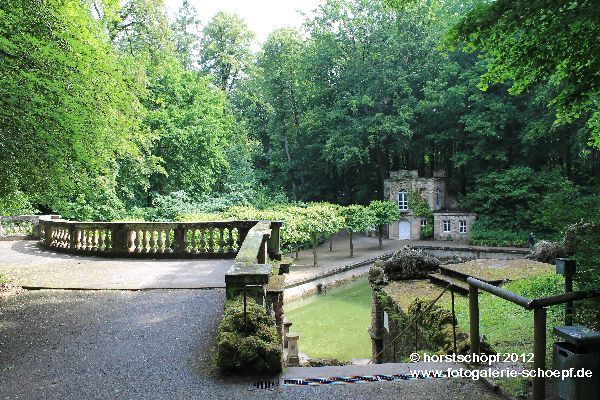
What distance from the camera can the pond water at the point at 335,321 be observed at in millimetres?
15935

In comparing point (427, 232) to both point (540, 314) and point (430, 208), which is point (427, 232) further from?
point (540, 314)

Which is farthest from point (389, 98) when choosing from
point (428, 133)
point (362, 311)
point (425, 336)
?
point (425, 336)

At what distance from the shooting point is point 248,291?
5.52m

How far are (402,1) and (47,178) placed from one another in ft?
24.8

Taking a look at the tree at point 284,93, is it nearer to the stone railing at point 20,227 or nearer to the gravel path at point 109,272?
the stone railing at point 20,227

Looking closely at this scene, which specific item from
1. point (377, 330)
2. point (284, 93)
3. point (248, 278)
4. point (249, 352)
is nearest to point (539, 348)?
point (249, 352)

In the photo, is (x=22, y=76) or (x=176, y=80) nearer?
(x=22, y=76)

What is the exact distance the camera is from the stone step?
9852 mm

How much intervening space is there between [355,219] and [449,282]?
20816 millimetres

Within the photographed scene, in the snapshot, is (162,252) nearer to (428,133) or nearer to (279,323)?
(279,323)

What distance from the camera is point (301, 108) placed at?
4597cm

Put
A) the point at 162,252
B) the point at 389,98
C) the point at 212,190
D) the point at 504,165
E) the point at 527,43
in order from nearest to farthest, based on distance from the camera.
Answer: the point at 527,43, the point at 162,252, the point at 212,190, the point at 504,165, the point at 389,98

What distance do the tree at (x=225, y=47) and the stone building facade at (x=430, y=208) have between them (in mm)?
19569

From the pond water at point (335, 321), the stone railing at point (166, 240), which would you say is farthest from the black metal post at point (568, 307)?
the pond water at point (335, 321)
